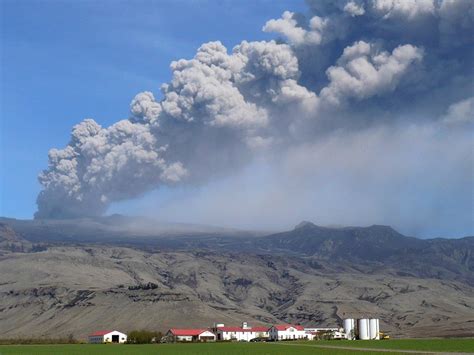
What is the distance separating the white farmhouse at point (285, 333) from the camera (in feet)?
532

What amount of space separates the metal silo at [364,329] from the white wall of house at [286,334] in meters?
16.7

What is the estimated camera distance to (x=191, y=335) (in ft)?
531

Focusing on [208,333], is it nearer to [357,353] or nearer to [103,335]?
[103,335]

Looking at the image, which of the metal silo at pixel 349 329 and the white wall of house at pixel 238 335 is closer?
the metal silo at pixel 349 329

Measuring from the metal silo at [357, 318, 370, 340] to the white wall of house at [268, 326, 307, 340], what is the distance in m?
16.7

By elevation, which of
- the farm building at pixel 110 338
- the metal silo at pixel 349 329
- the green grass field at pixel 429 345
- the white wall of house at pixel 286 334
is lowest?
the farm building at pixel 110 338

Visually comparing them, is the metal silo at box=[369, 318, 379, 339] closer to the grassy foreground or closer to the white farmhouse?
the white farmhouse

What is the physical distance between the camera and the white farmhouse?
532ft

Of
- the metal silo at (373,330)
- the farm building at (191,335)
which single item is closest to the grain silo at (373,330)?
the metal silo at (373,330)

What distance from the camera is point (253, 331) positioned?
170m

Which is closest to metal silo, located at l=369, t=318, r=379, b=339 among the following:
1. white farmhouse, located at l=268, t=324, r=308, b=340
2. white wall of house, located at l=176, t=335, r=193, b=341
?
white farmhouse, located at l=268, t=324, r=308, b=340

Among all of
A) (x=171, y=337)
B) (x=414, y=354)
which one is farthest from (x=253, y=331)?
(x=414, y=354)

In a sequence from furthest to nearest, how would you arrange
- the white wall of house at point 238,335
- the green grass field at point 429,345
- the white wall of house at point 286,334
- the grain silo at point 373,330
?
1. the white wall of house at point 238,335
2. the white wall of house at point 286,334
3. the grain silo at point 373,330
4. the green grass field at point 429,345

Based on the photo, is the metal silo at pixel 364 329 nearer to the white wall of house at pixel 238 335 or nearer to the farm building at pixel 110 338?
the white wall of house at pixel 238 335
